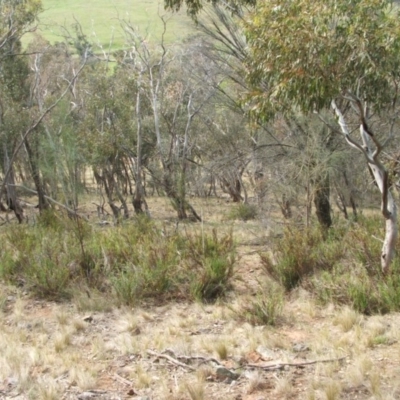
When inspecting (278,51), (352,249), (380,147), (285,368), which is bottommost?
(285,368)

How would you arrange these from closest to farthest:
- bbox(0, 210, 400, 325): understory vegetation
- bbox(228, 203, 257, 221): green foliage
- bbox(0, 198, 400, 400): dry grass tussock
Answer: bbox(0, 198, 400, 400): dry grass tussock < bbox(0, 210, 400, 325): understory vegetation < bbox(228, 203, 257, 221): green foliage

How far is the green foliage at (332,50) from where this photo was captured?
6.65 meters

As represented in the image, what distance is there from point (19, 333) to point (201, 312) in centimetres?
237

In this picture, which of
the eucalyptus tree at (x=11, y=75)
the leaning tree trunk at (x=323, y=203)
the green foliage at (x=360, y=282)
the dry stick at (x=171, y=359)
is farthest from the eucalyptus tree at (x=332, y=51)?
the eucalyptus tree at (x=11, y=75)

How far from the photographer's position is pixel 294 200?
1565 cm

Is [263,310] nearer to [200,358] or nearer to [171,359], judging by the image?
[200,358]

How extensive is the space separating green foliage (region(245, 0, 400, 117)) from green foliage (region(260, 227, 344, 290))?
2.86 metres

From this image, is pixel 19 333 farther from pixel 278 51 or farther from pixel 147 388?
pixel 278 51

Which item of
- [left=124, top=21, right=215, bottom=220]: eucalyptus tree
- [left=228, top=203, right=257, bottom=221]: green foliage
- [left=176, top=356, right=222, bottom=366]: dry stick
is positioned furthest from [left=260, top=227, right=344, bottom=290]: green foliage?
[left=228, top=203, right=257, bottom=221]: green foliage

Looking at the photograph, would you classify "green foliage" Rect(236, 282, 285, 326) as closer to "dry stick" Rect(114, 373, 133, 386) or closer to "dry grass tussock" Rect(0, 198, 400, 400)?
"dry grass tussock" Rect(0, 198, 400, 400)

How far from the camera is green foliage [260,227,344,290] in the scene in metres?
8.90

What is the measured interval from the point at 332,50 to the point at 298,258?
350cm

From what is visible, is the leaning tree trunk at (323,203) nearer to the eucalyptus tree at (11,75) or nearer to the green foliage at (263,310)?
the green foliage at (263,310)

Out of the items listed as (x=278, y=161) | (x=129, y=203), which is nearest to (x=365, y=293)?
(x=278, y=161)
